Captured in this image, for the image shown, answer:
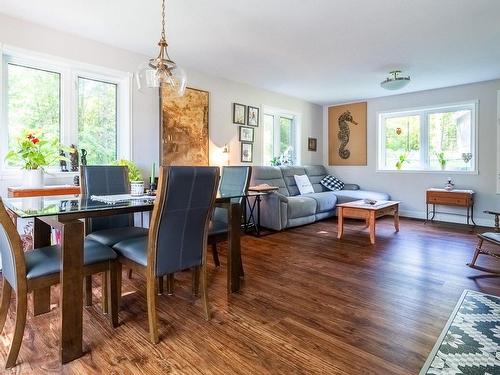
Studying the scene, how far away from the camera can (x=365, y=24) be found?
3010 mm

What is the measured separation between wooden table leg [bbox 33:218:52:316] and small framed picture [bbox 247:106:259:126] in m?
3.84

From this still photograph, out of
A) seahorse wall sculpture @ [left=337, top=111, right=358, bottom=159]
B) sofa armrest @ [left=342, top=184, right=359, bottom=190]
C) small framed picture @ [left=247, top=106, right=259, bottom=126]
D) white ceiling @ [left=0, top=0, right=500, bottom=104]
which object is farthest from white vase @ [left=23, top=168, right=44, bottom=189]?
seahorse wall sculpture @ [left=337, top=111, right=358, bottom=159]

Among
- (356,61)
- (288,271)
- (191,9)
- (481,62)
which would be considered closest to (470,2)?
(356,61)

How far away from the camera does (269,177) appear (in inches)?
208

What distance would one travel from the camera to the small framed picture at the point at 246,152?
5.30 meters

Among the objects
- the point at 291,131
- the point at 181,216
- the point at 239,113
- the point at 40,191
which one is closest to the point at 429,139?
the point at 291,131

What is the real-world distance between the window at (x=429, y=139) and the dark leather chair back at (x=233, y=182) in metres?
4.28

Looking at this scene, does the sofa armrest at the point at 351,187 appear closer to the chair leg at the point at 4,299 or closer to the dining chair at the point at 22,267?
the dining chair at the point at 22,267

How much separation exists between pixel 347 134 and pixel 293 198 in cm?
272

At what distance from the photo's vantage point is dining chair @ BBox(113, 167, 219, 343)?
163 centimetres

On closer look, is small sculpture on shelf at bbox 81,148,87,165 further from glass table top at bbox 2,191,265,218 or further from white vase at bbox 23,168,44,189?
glass table top at bbox 2,191,265,218

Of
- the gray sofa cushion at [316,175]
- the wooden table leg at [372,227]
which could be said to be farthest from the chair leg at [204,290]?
the gray sofa cushion at [316,175]

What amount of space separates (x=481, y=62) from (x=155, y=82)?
4330 millimetres

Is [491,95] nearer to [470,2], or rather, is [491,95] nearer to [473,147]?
[473,147]
